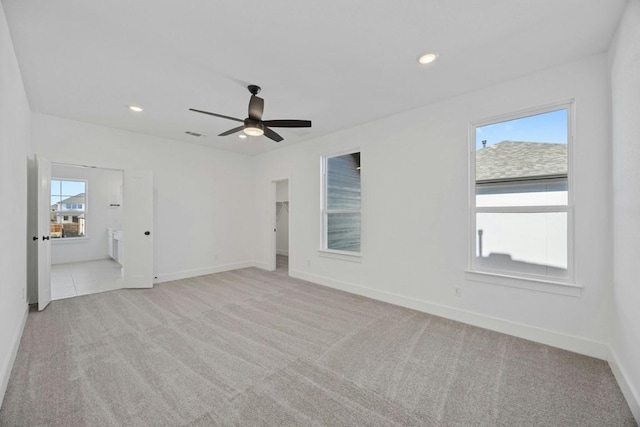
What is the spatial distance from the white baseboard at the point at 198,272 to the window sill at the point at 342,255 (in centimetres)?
227

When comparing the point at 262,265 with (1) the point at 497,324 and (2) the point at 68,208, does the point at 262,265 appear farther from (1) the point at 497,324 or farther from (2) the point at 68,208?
(2) the point at 68,208

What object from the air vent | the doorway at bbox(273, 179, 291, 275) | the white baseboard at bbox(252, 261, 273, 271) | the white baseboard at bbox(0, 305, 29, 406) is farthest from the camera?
the doorway at bbox(273, 179, 291, 275)

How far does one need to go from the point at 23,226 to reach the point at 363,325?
4.13 meters

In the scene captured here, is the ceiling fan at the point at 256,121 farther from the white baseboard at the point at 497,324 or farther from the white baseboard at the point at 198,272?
the white baseboard at the point at 198,272

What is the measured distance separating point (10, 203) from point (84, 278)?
12.2 feet

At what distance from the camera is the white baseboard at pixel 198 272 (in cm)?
491

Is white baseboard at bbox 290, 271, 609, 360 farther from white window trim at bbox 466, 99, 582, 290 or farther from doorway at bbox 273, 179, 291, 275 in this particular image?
doorway at bbox 273, 179, 291, 275

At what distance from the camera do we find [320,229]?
4.86 m

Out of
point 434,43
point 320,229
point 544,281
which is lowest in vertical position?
point 544,281

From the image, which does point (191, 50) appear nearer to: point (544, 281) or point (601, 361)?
point (544, 281)

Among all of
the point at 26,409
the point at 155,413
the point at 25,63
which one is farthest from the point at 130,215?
the point at 155,413

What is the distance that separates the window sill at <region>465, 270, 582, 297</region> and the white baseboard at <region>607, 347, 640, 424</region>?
51cm

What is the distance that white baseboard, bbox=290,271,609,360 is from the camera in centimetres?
238

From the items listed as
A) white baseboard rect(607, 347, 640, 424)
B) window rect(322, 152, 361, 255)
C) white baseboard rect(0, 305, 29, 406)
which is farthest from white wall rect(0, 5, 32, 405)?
white baseboard rect(607, 347, 640, 424)
